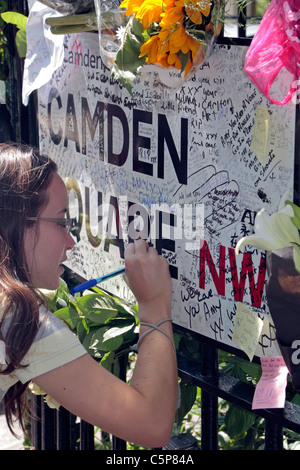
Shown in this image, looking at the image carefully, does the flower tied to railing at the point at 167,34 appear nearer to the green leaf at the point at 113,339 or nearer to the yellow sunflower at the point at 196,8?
the yellow sunflower at the point at 196,8

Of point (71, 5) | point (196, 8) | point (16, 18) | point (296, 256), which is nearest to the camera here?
point (296, 256)

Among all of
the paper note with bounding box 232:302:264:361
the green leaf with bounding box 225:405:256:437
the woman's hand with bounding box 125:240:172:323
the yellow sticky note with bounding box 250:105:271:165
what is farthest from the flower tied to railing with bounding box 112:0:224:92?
the green leaf with bounding box 225:405:256:437

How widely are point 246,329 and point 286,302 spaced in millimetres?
266

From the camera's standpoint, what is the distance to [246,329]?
1614 millimetres

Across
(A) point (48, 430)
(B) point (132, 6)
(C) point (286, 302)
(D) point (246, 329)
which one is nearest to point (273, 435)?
(D) point (246, 329)

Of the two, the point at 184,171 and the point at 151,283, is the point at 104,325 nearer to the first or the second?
the point at 151,283

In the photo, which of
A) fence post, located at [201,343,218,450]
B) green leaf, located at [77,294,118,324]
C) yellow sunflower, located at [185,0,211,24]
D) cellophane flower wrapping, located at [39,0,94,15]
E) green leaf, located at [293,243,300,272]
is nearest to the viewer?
green leaf, located at [293,243,300,272]

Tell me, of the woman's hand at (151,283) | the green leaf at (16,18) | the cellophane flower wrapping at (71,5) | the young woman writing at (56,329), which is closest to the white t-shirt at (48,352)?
the young woman writing at (56,329)

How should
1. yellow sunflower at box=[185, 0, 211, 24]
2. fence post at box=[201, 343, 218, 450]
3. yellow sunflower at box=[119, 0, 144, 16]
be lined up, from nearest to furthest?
yellow sunflower at box=[185, 0, 211, 24]
yellow sunflower at box=[119, 0, 144, 16]
fence post at box=[201, 343, 218, 450]

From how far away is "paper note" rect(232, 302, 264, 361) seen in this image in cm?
157

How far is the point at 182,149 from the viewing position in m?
1.79

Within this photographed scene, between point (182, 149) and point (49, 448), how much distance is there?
1.46 meters

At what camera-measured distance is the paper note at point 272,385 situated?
1549 millimetres

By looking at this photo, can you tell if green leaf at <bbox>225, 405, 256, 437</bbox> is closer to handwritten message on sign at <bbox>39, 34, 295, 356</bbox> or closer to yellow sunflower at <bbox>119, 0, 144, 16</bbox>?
handwritten message on sign at <bbox>39, 34, 295, 356</bbox>
